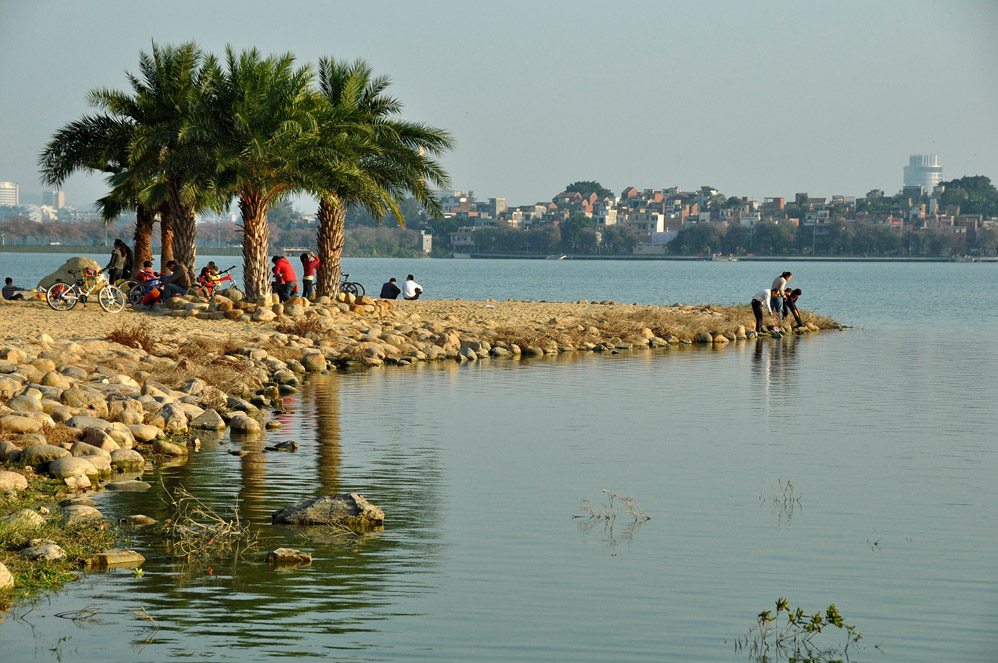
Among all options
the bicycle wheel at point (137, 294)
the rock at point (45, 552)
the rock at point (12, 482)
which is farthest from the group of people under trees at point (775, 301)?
the rock at point (45, 552)

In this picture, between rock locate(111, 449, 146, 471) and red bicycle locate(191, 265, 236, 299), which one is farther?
red bicycle locate(191, 265, 236, 299)

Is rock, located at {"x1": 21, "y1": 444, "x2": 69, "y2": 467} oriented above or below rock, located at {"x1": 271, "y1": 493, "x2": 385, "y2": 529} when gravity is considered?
above

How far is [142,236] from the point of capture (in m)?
36.2

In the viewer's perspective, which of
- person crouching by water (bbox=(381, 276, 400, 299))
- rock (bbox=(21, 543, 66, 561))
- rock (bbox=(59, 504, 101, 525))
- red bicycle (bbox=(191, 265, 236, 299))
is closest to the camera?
rock (bbox=(21, 543, 66, 561))

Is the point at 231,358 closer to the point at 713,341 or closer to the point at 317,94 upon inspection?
the point at 317,94

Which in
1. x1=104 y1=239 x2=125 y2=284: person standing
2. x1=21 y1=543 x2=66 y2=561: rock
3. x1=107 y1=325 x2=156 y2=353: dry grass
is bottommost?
x1=21 y1=543 x2=66 y2=561: rock

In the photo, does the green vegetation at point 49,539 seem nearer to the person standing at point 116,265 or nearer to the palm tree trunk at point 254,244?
the palm tree trunk at point 254,244

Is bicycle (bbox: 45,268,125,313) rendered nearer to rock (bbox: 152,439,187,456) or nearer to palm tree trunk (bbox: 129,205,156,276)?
palm tree trunk (bbox: 129,205,156,276)

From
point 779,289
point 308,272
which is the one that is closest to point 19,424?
point 308,272

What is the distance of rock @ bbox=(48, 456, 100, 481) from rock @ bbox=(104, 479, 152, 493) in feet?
0.77

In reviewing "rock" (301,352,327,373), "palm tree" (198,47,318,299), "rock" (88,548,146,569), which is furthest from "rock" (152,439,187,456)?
"palm tree" (198,47,318,299)

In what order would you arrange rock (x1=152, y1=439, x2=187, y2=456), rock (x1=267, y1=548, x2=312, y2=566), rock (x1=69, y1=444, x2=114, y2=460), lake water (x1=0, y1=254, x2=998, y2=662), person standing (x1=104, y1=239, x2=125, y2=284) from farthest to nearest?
1. person standing (x1=104, y1=239, x2=125, y2=284)
2. rock (x1=152, y1=439, x2=187, y2=456)
3. rock (x1=69, y1=444, x2=114, y2=460)
4. rock (x1=267, y1=548, x2=312, y2=566)
5. lake water (x1=0, y1=254, x2=998, y2=662)

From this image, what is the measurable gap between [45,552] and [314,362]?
15516 mm

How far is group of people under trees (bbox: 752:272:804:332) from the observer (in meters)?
35.8
